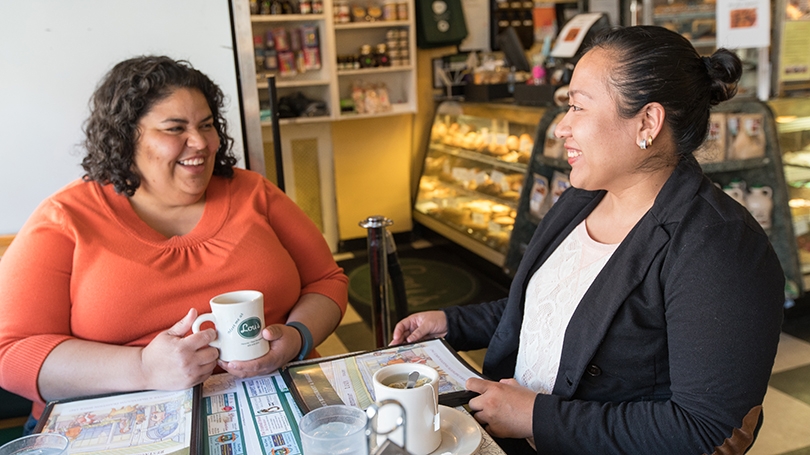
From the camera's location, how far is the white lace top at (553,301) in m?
1.42

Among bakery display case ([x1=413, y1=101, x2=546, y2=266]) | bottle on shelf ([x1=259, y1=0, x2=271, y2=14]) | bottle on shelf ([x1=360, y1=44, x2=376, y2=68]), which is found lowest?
bakery display case ([x1=413, y1=101, x2=546, y2=266])

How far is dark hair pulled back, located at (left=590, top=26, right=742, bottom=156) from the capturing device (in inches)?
51.7

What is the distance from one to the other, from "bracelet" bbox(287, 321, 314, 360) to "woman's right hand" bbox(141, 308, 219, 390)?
32 centimetres

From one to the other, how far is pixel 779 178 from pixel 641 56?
7.26 feet

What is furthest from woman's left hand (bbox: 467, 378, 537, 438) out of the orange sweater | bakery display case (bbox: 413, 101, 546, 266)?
bakery display case (bbox: 413, 101, 546, 266)

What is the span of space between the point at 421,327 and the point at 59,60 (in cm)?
143

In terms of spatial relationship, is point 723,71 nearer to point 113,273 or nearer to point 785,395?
point 113,273

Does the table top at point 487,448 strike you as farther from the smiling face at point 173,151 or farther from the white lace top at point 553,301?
the smiling face at point 173,151

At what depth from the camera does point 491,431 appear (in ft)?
4.18

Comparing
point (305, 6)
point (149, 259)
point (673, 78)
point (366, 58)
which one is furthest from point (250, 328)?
point (366, 58)

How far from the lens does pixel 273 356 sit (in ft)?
4.81

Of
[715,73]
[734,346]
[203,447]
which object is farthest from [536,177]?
[203,447]

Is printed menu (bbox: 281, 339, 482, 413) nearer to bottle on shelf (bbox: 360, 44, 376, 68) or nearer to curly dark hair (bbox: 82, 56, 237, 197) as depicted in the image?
curly dark hair (bbox: 82, 56, 237, 197)

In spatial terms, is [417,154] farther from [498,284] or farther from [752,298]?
[752,298]
